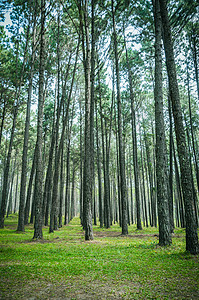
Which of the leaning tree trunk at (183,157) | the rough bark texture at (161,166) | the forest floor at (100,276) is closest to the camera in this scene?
the forest floor at (100,276)

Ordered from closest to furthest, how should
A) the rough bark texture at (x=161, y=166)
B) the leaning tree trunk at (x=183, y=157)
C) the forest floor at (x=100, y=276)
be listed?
the forest floor at (x=100, y=276) → the leaning tree trunk at (x=183, y=157) → the rough bark texture at (x=161, y=166)

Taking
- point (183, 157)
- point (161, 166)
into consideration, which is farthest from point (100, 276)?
point (161, 166)

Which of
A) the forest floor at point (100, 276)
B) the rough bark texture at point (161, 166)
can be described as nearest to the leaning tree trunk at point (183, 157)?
the forest floor at point (100, 276)

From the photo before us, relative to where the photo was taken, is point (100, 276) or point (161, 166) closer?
point (100, 276)

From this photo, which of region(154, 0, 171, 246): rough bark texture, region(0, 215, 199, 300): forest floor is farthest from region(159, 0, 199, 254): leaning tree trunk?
region(154, 0, 171, 246): rough bark texture

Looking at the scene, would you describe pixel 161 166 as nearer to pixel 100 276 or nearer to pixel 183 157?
pixel 183 157

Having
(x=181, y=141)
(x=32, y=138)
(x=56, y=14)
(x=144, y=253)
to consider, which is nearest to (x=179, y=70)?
(x=56, y=14)

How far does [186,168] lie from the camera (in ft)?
19.4

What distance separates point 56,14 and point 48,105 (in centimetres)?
986

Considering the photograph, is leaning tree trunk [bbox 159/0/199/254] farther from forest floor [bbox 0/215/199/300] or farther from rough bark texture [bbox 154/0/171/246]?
rough bark texture [bbox 154/0/171/246]

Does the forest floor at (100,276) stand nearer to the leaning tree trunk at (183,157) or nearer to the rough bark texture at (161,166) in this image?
the leaning tree trunk at (183,157)

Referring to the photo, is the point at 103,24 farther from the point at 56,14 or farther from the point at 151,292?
the point at 151,292

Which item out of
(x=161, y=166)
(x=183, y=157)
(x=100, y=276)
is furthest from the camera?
(x=161, y=166)

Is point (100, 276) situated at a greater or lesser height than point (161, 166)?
lesser
